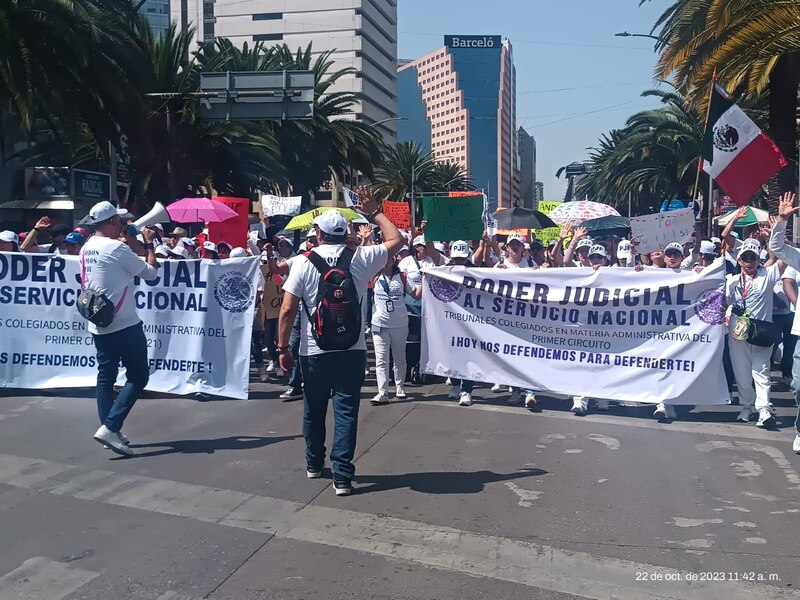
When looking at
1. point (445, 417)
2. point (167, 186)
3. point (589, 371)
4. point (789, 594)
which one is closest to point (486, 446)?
point (445, 417)

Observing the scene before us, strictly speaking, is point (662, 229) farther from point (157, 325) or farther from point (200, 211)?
point (200, 211)

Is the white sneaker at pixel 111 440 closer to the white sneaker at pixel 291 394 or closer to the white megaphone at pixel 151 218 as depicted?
the white megaphone at pixel 151 218

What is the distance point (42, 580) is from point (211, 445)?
292 centimetres

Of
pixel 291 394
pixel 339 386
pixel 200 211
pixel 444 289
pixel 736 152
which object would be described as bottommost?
pixel 291 394

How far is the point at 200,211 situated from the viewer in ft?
49.5

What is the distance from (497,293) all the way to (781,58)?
9250 mm

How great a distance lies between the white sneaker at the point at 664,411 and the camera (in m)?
8.60

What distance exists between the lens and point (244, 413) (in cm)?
873

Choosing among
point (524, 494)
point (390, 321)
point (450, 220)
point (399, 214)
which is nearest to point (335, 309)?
point (524, 494)

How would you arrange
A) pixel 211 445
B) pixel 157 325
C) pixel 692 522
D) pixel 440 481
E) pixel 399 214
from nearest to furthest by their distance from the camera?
pixel 692 522 < pixel 440 481 < pixel 211 445 < pixel 157 325 < pixel 399 214

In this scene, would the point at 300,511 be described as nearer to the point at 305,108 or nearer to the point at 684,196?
the point at 305,108

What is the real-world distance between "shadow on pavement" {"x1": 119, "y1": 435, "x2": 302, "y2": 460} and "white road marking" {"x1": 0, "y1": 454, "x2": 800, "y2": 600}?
0.77 meters

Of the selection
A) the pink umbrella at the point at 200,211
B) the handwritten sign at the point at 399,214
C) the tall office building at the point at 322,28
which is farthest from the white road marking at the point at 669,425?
the tall office building at the point at 322,28

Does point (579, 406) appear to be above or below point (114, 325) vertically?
below
